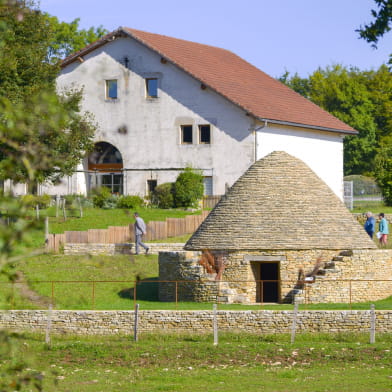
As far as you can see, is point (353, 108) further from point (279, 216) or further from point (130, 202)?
point (279, 216)

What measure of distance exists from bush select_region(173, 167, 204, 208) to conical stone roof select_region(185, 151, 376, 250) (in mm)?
13313

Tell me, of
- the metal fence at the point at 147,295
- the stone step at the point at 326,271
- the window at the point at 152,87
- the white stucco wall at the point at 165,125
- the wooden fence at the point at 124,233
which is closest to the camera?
the metal fence at the point at 147,295

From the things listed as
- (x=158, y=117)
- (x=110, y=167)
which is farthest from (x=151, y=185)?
(x=158, y=117)

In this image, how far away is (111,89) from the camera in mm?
48594

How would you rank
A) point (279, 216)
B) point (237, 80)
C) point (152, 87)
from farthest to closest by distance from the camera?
point (237, 80) < point (152, 87) < point (279, 216)

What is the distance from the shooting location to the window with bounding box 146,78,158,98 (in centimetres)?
4716

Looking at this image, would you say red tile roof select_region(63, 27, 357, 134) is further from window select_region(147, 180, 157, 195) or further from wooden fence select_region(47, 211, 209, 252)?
wooden fence select_region(47, 211, 209, 252)

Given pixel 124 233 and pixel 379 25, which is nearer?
pixel 379 25

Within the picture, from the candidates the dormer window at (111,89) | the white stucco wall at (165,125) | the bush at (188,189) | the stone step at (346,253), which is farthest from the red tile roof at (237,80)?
the stone step at (346,253)

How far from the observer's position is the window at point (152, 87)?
47156 mm

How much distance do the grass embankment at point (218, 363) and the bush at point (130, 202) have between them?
790 inches

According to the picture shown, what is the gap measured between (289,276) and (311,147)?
23.1 metres

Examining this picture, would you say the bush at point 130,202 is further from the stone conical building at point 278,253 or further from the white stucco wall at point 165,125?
the stone conical building at point 278,253

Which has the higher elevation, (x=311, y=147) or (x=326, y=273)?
(x=311, y=147)
